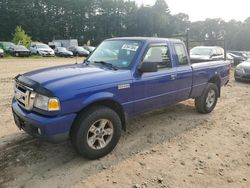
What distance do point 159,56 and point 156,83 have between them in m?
0.58

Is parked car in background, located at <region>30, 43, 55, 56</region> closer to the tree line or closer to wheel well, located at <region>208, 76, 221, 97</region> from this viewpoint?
wheel well, located at <region>208, 76, 221, 97</region>

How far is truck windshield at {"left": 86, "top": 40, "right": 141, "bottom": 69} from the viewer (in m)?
4.73

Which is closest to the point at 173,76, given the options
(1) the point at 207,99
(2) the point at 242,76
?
(1) the point at 207,99

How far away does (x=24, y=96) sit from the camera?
13.0 feet

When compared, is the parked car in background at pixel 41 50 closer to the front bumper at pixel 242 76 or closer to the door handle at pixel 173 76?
the front bumper at pixel 242 76

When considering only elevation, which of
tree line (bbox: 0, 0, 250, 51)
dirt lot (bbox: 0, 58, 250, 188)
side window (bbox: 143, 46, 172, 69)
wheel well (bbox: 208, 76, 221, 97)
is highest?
tree line (bbox: 0, 0, 250, 51)

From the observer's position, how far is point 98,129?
13.5ft

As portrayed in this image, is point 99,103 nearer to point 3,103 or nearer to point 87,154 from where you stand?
point 87,154

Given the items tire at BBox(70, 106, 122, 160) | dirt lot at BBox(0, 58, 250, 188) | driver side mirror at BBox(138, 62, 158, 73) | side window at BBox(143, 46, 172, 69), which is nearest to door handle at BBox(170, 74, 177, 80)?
side window at BBox(143, 46, 172, 69)

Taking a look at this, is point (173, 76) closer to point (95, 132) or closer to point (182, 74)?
point (182, 74)

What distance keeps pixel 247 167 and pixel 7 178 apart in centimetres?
350

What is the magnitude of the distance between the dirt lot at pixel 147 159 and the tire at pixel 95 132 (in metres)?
0.18

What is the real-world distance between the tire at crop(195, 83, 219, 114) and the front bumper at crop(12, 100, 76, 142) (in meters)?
3.66

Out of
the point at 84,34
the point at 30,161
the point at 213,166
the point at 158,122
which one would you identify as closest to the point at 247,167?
the point at 213,166
